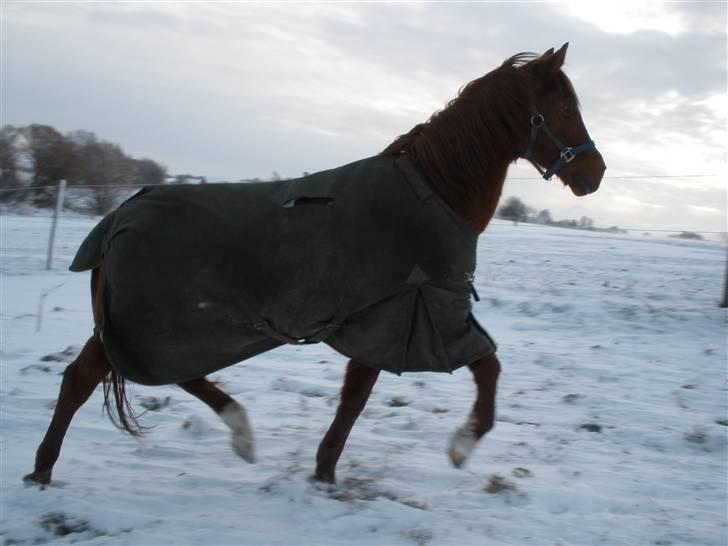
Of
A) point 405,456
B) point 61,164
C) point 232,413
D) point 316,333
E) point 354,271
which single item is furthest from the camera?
point 61,164

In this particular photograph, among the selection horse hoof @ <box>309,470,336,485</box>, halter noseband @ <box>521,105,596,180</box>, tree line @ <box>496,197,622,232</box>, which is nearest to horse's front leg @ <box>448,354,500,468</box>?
horse hoof @ <box>309,470,336,485</box>

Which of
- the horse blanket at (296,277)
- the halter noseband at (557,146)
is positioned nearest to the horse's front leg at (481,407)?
the horse blanket at (296,277)

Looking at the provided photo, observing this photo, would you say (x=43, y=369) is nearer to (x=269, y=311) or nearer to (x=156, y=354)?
(x=156, y=354)

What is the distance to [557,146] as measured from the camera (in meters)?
3.23

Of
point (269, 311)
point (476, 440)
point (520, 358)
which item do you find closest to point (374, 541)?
point (476, 440)

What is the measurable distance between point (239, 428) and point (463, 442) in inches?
45.6

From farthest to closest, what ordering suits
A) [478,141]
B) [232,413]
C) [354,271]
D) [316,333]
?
[232,413]
[478,141]
[316,333]
[354,271]

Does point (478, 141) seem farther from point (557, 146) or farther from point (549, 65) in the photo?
point (549, 65)

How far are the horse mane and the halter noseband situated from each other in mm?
36

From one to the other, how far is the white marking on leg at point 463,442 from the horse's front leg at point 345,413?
0.51 m

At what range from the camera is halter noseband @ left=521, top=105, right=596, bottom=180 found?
10.4ft

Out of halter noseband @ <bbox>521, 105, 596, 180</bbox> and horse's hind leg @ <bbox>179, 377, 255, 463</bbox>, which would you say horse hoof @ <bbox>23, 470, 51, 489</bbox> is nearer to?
horse's hind leg @ <bbox>179, 377, 255, 463</bbox>

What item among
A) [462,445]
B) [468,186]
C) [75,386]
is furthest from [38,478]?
[468,186]

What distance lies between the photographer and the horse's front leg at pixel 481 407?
3.16m
